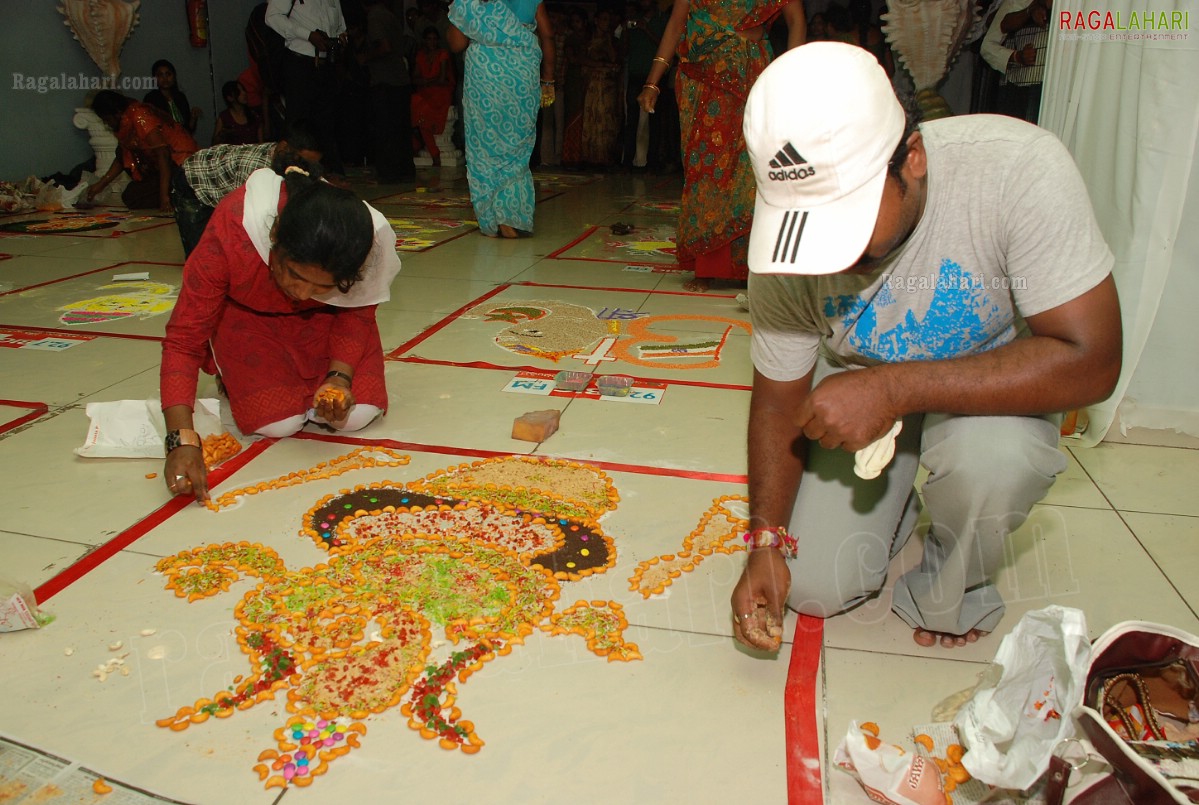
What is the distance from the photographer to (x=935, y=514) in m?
1.57

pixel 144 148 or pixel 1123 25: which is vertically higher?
pixel 1123 25

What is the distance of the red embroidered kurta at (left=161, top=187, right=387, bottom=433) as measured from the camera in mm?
2121

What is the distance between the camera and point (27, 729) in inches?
53.8

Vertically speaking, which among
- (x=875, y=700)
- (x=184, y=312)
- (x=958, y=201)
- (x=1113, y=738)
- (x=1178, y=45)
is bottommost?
(x=875, y=700)

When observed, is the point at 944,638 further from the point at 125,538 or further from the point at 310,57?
the point at 310,57

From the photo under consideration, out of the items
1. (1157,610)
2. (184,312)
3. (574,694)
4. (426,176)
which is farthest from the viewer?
(426,176)

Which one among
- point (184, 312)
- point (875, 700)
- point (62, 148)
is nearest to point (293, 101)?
point (62, 148)

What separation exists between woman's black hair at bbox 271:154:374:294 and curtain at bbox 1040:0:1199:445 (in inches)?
72.9

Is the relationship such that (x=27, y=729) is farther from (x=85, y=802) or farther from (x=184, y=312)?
(x=184, y=312)

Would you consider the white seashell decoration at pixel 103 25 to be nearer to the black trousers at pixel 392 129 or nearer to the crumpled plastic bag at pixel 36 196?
the crumpled plastic bag at pixel 36 196

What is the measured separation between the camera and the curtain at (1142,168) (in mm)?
2160

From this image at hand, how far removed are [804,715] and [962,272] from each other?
0.75 metres

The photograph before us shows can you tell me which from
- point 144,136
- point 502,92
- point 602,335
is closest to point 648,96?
point 602,335

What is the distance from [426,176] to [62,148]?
3.00m
